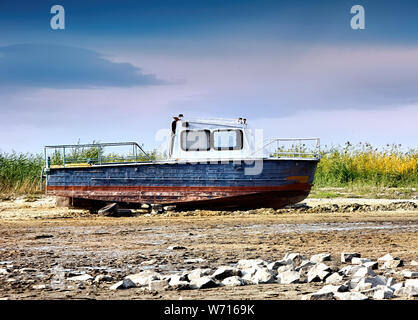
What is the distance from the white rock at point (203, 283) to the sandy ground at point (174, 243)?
116 mm

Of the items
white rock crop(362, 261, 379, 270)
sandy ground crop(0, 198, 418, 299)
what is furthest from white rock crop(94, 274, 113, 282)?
white rock crop(362, 261, 379, 270)

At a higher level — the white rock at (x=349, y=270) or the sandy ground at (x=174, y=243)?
the white rock at (x=349, y=270)

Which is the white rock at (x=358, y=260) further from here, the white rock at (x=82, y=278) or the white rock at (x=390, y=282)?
the white rock at (x=82, y=278)

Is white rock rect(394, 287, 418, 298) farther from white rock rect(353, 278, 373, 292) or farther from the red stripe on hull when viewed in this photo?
the red stripe on hull

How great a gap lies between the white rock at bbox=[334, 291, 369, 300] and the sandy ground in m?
0.46

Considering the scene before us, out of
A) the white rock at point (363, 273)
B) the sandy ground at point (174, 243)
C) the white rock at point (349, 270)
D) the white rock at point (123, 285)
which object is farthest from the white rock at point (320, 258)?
the white rock at point (123, 285)

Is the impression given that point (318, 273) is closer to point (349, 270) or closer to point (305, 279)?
point (305, 279)

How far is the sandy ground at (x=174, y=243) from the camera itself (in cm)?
687

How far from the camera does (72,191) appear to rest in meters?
18.8

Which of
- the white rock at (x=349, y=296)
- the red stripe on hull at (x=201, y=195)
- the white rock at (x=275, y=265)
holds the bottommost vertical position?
the white rock at (x=275, y=265)

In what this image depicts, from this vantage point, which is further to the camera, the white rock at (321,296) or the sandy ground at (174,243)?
the sandy ground at (174,243)

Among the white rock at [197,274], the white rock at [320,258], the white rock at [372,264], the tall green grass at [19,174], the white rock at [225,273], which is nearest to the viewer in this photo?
the white rock at [197,274]

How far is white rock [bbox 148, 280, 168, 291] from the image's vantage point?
6.74m
